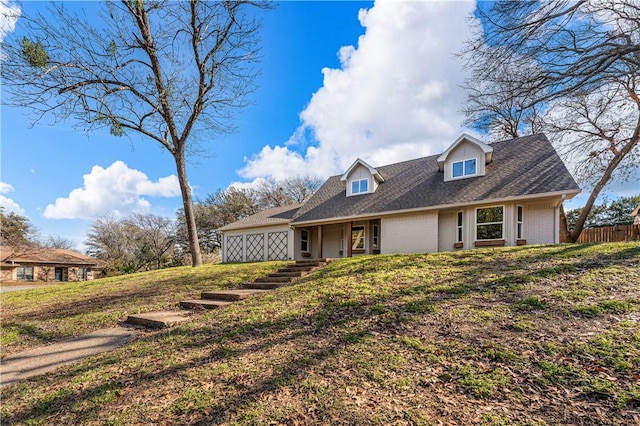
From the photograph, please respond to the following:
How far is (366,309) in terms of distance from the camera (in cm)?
556

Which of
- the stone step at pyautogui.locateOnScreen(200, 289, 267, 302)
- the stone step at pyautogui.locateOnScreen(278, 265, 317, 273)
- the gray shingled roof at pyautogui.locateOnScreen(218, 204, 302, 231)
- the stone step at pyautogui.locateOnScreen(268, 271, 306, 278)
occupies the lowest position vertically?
the stone step at pyautogui.locateOnScreen(200, 289, 267, 302)

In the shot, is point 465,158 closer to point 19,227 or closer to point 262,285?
point 262,285

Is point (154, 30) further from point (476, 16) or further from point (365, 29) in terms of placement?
point (476, 16)

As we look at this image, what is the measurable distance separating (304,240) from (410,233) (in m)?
6.67

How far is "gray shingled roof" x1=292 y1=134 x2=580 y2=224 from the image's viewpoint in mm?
11508

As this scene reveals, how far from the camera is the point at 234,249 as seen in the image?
20.6 meters

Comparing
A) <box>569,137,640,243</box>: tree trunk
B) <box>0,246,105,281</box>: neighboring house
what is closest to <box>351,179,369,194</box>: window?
<box>569,137,640,243</box>: tree trunk

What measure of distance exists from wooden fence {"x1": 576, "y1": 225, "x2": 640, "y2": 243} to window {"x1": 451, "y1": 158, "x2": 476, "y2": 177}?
239 inches

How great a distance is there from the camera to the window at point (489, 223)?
39.3ft

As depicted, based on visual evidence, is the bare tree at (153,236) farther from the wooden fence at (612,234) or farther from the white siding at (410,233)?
the wooden fence at (612,234)

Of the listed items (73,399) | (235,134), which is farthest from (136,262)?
(73,399)

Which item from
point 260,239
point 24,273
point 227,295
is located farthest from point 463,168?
point 24,273

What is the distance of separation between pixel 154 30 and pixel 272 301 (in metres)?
14.5

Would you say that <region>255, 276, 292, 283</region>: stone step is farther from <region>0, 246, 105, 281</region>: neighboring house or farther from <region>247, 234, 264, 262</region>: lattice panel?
<region>0, 246, 105, 281</region>: neighboring house
